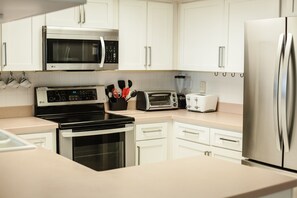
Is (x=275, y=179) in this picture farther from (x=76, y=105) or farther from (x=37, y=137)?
(x=76, y=105)

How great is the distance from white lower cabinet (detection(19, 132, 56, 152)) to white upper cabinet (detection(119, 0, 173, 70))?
3.50ft

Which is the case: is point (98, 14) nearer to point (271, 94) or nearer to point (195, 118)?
point (195, 118)

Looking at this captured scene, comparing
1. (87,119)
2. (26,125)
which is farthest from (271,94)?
(26,125)

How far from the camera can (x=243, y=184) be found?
5.97 feet

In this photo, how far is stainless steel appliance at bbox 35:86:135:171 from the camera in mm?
3744

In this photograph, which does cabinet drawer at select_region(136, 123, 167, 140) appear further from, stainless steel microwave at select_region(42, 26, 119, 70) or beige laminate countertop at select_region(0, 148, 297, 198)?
beige laminate countertop at select_region(0, 148, 297, 198)

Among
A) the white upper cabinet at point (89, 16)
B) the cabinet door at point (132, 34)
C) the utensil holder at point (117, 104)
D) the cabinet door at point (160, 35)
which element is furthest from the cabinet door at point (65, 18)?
the utensil holder at point (117, 104)

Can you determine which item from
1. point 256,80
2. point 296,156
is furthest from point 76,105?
point 296,156

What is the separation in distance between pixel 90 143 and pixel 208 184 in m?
2.21

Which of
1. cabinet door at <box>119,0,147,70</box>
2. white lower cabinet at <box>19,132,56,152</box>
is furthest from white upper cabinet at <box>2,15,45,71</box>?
cabinet door at <box>119,0,147,70</box>

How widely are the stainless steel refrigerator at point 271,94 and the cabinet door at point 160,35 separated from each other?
1387 millimetres

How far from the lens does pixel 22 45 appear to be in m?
3.78

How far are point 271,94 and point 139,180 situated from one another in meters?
1.63

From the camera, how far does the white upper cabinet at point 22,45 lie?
3.69 m
